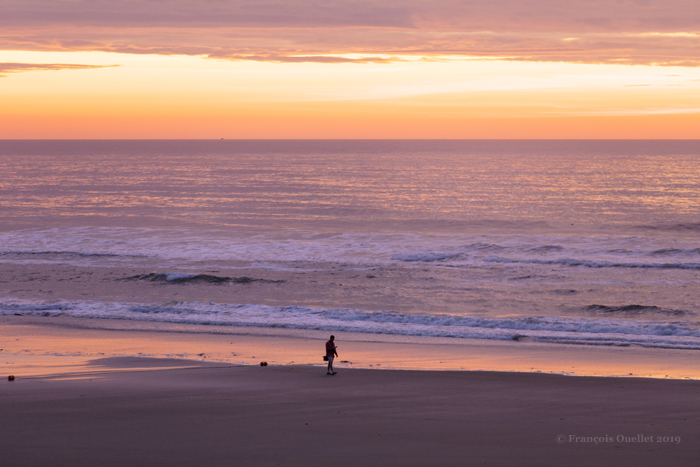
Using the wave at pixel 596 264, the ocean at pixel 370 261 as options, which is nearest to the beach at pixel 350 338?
the ocean at pixel 370 261

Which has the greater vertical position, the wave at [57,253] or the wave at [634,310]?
the wave at [57,253]

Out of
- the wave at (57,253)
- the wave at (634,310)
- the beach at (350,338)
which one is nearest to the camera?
the beach at (350,338)

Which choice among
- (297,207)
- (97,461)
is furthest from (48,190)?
(97,461)

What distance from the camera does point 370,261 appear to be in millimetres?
30875

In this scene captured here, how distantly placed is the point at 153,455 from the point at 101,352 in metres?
8.27

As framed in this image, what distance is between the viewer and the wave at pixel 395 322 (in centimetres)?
1764

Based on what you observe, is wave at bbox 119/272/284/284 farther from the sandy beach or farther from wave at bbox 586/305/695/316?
wave at bbox 586/305/695/316

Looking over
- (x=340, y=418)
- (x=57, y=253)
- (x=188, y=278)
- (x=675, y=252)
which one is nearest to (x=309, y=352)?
(x=340, y=418)

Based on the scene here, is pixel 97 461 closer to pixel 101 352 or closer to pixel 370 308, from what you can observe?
pixel 101 352

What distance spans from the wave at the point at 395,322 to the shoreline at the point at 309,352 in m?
0.77

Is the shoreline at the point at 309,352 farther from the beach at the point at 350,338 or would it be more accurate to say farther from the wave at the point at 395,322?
the wave at the point at 395,322

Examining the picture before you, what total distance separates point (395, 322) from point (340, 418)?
9830 mm

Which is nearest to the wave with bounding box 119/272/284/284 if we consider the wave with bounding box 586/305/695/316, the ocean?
the ocean

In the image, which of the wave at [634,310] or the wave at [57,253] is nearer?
the wave at [634,310]
